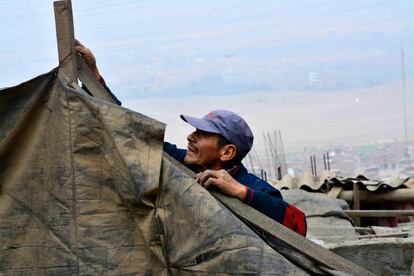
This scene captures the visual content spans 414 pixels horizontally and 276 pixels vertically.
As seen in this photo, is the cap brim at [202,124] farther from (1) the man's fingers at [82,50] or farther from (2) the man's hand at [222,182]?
(1) the man's fingers at [82,50]

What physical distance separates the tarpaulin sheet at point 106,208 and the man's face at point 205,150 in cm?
61

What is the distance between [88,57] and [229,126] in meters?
0.61

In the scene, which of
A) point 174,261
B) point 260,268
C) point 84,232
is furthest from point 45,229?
point 260,268

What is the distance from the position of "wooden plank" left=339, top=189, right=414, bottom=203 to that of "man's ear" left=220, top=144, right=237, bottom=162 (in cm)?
556

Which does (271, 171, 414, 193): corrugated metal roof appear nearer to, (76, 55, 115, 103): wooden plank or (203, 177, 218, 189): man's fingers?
(76, 55, 115, 103): wooden plank

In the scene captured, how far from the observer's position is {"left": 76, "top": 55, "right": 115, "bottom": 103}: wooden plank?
3.14m

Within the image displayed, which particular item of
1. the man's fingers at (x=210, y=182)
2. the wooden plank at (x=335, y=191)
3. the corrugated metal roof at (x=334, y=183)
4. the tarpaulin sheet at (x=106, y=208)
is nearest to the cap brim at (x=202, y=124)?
the man's fingers at (x=210, y=182)

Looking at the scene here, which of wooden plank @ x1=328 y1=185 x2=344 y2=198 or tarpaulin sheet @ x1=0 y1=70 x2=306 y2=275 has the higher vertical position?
tarpaulin sheet @ x1=0 y1=70 x2=306 y2=275

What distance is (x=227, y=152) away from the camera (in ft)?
11.0

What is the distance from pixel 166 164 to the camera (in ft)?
8.82

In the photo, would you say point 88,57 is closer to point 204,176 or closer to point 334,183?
point 204,176

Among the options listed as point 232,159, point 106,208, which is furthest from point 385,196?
point 106,208

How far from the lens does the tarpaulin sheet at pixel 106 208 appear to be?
262cm

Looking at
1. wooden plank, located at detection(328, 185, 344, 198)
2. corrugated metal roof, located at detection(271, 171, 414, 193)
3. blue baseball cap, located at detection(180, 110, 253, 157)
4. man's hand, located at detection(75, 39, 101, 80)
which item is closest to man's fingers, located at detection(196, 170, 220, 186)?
blue baseball cap, located at detection(180, 110, 253, 157)
